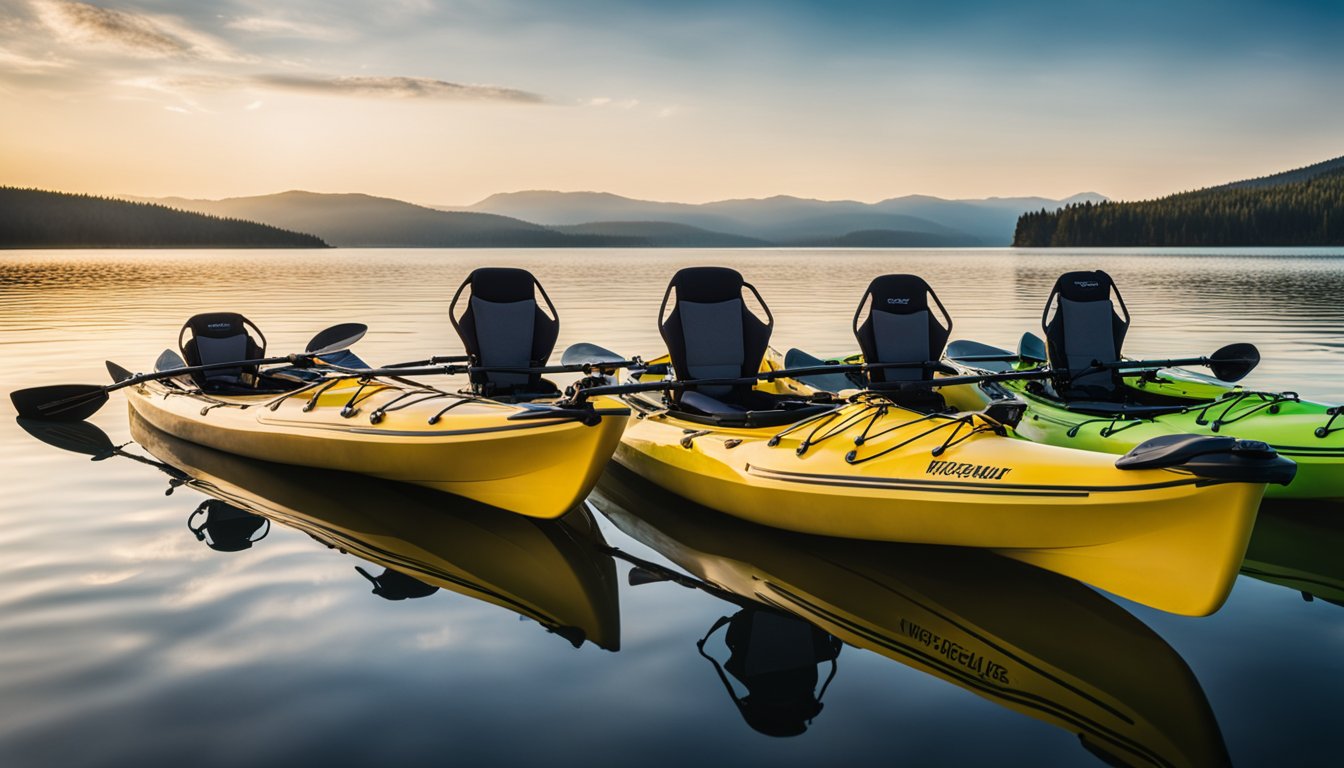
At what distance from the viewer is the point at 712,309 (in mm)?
8359

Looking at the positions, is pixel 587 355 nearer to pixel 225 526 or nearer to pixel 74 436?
pixel 225 526

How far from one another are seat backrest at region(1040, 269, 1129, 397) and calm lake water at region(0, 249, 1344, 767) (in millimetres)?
2174

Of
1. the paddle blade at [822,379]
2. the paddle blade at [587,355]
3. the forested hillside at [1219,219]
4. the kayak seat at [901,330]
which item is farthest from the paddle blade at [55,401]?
the forested hillside at [1219,219]

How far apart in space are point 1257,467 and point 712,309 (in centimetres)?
464

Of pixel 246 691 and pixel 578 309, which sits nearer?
pixel 246 691

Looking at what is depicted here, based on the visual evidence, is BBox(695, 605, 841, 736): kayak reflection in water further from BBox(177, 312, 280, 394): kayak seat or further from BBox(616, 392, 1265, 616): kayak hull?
BBox(177, 312, 280, 394): kayak seat

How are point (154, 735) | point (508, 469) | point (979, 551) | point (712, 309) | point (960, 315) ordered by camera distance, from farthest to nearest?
→ 1. point (960, 315)
2. point (712, 309)
3. point (508, 469)
4. point (979, 551)
5. point (154, 735)

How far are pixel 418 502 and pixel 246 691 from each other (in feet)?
11.2

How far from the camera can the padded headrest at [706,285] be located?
8.29m

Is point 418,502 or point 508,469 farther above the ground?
point 508,469

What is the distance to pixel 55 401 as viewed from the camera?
11156 mm

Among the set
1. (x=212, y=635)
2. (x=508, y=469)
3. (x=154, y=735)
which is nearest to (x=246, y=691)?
(x=154, y=735)

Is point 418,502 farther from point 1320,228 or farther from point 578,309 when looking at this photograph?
point 1320,228

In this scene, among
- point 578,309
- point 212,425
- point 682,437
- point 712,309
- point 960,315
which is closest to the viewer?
point 682,437
